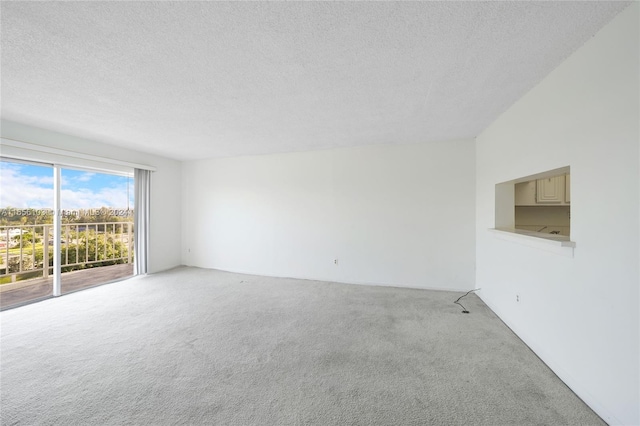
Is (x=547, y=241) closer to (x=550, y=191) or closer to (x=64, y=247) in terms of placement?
(x=550, y=191)

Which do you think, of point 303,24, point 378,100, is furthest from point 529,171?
point 303,24

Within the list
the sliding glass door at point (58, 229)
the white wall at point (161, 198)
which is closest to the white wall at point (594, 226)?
the white wall at point (161, 198)

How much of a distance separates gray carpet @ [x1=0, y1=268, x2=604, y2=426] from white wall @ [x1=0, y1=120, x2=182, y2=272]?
1.64 metres

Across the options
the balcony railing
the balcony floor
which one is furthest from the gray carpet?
the balcony railing

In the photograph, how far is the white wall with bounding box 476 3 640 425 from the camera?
120 cm

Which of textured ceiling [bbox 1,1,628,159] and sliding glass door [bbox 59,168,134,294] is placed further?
sliding glass door [bbox 59,168,134,294]

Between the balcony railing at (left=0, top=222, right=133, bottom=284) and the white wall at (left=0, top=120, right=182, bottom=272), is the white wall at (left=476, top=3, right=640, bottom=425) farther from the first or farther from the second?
the balcony railing at (left=0, top=222, right=133, bottom=284)

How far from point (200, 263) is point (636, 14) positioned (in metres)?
6.20

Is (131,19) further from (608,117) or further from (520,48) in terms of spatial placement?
(608,117)

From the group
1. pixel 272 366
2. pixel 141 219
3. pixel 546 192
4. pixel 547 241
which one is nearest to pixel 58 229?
pixel 141 219

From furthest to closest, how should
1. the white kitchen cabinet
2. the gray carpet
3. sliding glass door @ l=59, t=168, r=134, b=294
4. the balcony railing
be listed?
sliding glass door @ l=59, t=168, r=134, b=294 < the balcony railing < the white kitchen cabinet < the gray carpet

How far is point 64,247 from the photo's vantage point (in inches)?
163

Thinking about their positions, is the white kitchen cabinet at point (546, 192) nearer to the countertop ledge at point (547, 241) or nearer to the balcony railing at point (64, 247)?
the countertop ledge at point (547, 241)

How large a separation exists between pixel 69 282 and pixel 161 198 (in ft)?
6.50
